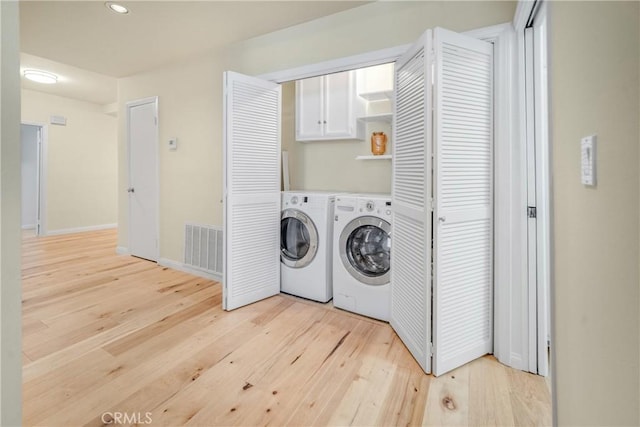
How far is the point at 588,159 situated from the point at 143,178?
4414mm

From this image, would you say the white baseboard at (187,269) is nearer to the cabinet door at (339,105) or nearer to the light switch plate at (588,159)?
the cabinet door at (339,105)

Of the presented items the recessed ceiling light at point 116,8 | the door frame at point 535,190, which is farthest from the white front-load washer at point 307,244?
the recessed ceiling light at point 116,8

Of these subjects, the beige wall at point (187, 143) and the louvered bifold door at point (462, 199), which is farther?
the beige wall at point (187, 143)

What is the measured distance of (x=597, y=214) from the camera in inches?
29.4

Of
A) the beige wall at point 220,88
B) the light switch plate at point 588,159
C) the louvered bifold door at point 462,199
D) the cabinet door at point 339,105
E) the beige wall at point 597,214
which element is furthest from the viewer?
the cabinet door at point 339,105

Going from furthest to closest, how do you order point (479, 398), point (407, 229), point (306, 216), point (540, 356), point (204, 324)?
1. point (306, 216)
2. point (204, 324)
3. point (407, 229)
4. point (540, 356)
5. point (479, 398)

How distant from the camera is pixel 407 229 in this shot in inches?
78.6

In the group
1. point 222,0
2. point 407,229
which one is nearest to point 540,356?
point 407,229

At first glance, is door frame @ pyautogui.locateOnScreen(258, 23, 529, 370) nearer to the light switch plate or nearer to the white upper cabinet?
the light switch plate

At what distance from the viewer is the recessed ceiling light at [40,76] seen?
4168mm

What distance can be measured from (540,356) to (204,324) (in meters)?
2.16

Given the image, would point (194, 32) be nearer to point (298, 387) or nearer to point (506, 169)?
point (506, 169)

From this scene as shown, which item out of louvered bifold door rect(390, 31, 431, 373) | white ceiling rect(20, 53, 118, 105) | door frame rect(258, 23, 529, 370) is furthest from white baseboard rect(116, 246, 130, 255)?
door frame rect(258, 23, 529, 370)

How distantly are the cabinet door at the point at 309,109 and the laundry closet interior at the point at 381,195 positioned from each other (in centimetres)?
1
